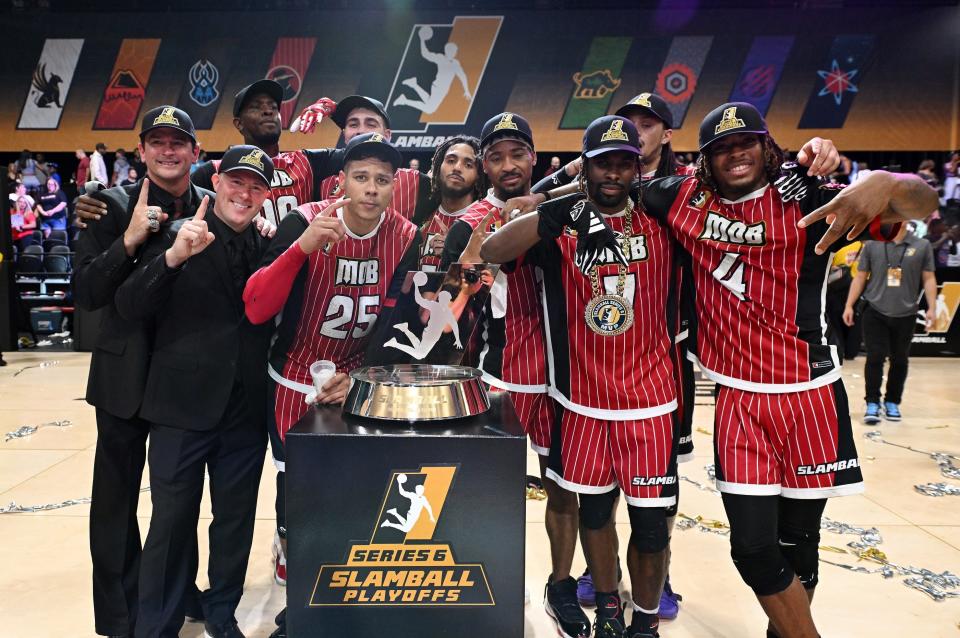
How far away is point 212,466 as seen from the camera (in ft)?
8.81

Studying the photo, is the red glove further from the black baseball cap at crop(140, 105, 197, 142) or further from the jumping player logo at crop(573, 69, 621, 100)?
the jumping player logo at crop(573, 69, 621, 100)

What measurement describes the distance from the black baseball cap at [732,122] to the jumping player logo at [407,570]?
1.50 m

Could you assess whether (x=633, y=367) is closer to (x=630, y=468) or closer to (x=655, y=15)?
(x=630, y=468)

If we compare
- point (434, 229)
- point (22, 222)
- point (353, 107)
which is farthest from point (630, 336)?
point (22, 222)

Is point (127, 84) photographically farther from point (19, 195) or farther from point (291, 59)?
point (19, 195)

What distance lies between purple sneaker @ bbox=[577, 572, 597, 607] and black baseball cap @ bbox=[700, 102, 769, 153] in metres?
2.04

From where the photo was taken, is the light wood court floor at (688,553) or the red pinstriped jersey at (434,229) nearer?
the red pinstriped jersey at (434,229)

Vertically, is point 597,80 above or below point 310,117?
above

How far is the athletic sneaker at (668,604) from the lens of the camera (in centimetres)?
305

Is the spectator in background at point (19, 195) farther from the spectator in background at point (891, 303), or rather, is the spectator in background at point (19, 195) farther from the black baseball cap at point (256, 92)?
the spectator in background at point (891, 303)

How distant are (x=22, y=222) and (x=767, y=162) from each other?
13011 mm

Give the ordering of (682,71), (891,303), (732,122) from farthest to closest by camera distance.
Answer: (682,71), (891,303), (732,122)

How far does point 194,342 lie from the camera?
2484 mm

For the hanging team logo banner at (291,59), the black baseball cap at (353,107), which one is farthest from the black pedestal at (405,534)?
the hanging team logo banner at (291,59)
